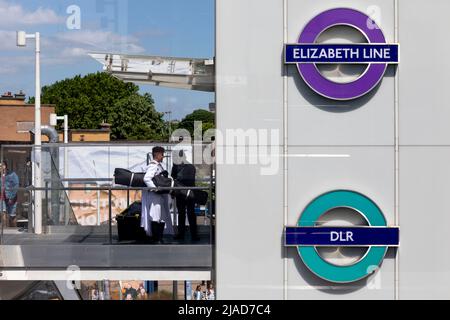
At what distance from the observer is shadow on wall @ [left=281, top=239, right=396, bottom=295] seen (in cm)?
309

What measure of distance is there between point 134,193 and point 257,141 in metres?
0.72

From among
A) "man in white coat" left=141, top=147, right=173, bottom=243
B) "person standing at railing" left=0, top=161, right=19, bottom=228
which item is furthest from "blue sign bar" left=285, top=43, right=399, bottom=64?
"person standing at railing" left=0, top=161, right=19, bottom=228

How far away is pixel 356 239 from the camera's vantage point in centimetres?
304

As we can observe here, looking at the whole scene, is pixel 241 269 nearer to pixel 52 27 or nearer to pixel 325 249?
pixel 325 249

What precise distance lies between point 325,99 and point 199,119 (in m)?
0.61

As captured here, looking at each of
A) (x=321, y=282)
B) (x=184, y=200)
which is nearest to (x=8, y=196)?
(x=184, y=200)

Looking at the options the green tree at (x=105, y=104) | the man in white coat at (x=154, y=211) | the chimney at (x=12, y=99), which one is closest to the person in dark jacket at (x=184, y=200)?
the man in white coat at (x=154, y=211)

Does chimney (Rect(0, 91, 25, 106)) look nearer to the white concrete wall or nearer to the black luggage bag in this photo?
the black luggage bag

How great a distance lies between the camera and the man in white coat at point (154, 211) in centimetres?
325

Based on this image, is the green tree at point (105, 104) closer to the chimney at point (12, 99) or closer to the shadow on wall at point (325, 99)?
the chimney at point (12, 99)

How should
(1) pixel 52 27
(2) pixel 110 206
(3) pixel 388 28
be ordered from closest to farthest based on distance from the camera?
(1) pixel 52 27
(3) pixel 388 28
(2) pixel 110 206

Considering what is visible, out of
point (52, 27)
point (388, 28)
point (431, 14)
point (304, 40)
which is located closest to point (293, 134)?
point (304, 40)

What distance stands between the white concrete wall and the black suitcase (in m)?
0.50

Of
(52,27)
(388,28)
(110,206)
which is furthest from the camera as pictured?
(110,206)
